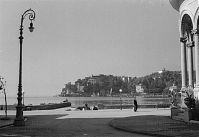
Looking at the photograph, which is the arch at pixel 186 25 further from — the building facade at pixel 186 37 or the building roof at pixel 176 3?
the building roof at pixel 176 3

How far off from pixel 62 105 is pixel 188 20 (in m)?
37.6

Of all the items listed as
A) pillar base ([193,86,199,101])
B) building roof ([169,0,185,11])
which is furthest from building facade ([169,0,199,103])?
pillar base ([193,86,199,101])

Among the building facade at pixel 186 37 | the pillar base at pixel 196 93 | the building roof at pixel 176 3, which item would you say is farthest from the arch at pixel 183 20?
the pillar base at pixel 196 93

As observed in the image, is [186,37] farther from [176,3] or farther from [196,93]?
A: [196,93]

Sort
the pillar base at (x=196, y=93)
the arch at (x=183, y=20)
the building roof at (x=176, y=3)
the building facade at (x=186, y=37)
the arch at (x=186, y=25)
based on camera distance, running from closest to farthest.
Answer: the pillar base at (x=196, y=93) → the building facade at (x=186, y=37) → the arch at (x=183, y=20) → the arch at (x=186, y=25) → the building roof at (x=176, y=3)

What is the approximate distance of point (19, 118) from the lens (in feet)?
84.1

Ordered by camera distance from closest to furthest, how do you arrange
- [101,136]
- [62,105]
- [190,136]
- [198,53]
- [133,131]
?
[190,136]
[101,136]
[133,131]
[198,53]
[62,105]

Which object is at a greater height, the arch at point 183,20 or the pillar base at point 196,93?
the arch at point 183,20

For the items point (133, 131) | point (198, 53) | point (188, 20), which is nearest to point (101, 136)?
point (133, 131)

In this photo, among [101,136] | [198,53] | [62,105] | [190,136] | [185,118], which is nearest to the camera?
[190,136]

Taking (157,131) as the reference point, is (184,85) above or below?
above

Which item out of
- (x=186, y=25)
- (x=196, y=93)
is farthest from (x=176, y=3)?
(x=196, y=93)

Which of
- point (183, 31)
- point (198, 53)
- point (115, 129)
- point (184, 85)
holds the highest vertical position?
point (183, 31)

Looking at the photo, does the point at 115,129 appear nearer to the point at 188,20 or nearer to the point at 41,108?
the point at 188,20
